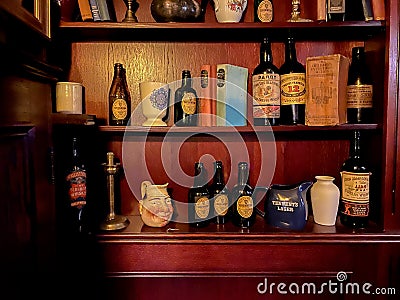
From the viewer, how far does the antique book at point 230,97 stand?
4.87ft

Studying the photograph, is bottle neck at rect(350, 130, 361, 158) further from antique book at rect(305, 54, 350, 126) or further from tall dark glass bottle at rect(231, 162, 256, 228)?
tall dark glass bottle at rect(231, 162, 256, 228)

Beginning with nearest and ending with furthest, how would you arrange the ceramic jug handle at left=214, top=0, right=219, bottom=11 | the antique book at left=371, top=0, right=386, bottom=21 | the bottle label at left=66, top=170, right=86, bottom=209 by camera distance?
the bottle label at left=66, top=170, right=86, bottom=209 < the antique book at left=371, top=0, right=386, bottom=21 < the ceramic jug handle at left=214, top=0, right=219, bottom=11

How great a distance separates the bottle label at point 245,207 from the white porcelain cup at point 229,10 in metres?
0.70

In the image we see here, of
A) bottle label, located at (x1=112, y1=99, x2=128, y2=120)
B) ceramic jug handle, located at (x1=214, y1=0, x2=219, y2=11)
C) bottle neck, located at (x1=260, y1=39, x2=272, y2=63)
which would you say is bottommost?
bottle label, located at (x1=112, y1=99, x2=128, y2=120)

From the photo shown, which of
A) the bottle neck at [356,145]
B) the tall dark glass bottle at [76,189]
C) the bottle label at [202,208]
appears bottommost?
the bottle label at [202,208]

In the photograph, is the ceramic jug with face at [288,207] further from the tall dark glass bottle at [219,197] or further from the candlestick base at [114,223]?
the candlestick base at [114,223]

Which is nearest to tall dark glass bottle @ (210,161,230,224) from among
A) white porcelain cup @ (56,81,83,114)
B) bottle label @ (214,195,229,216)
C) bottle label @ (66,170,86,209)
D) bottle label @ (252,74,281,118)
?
bottle label @ (214,195,229,216)

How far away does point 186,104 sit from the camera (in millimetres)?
1478

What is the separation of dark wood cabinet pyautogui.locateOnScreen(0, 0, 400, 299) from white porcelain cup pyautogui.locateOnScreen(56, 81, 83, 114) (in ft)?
0.38

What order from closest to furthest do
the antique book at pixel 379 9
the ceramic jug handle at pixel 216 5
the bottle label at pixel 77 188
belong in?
1. the bottle label at pixel 77 188
2. the antique book at pixel 379 9
3. the ceramic jug handle at pixel 216 5

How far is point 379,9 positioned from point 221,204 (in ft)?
3.06

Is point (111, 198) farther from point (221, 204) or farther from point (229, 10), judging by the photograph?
point (229, 10)

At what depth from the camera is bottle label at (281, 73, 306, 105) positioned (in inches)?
57.4

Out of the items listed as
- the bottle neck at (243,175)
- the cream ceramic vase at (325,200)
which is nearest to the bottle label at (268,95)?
the bottle neck at (243,175)
